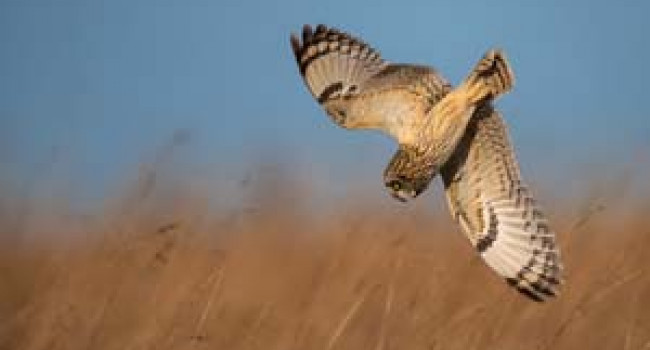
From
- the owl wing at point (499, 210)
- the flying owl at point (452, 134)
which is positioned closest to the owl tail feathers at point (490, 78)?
the flying owl at point (452, 134)

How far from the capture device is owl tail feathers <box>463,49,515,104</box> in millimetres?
3688

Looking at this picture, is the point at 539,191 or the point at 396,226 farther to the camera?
the point at 539,191

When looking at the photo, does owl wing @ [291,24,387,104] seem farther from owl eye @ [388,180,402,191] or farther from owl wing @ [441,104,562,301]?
owl eye @ [388,180,402,191]

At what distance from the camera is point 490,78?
3740mm

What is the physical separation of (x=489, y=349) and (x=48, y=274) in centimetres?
158

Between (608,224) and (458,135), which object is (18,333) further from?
(608,224)

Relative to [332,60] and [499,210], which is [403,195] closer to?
[499,210]

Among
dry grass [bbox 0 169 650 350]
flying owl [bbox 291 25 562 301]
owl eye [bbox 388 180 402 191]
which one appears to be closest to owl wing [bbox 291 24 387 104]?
flying owl [bbox 291 25 562 301]

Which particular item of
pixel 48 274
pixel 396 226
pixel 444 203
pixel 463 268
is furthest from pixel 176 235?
pixel 444 203

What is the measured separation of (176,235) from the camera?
350cm

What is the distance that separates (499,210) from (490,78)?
73 centimetres

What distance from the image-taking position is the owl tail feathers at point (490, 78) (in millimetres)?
3688

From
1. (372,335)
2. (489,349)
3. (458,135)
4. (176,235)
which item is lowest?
(372,335)

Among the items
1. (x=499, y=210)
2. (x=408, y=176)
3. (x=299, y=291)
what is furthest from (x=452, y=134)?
(x=299, y=291)
